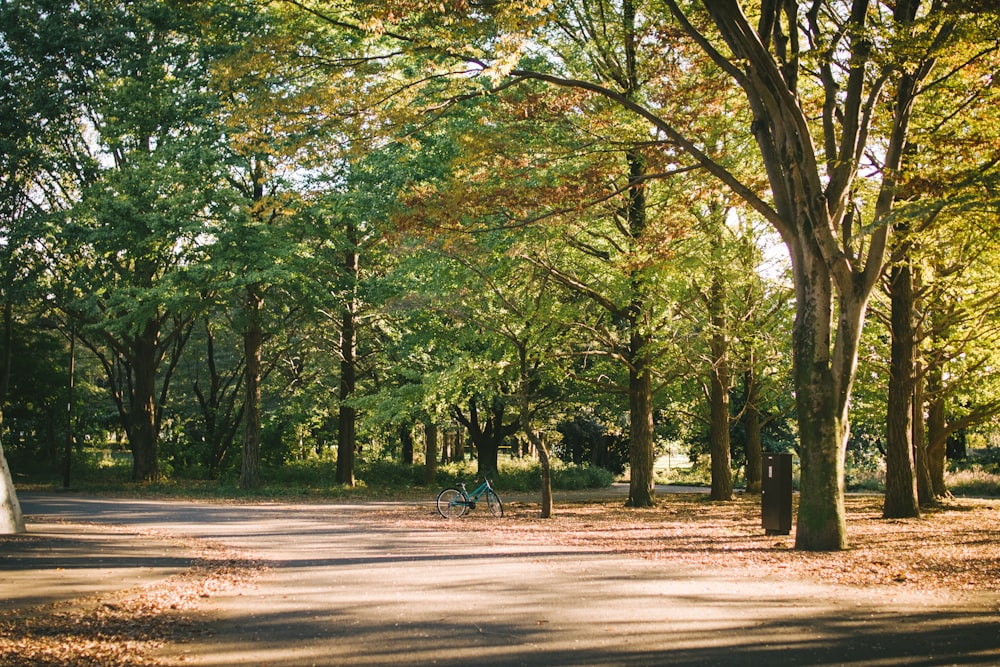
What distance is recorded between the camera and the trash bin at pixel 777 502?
14.8m

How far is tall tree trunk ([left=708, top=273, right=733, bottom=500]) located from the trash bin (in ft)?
23.1

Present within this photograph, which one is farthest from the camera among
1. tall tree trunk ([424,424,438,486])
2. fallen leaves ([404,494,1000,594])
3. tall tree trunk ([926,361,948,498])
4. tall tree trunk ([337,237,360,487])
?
tall tree trunk ([424,424,438,486])

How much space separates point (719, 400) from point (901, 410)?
6350 millimetres

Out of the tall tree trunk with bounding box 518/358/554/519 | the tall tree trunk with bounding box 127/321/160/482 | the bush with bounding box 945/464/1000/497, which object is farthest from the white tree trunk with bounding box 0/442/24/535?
the bush with bounding box 945/464/1000/497

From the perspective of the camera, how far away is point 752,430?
2714cm

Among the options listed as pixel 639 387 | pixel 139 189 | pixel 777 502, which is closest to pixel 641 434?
pixel 639 387

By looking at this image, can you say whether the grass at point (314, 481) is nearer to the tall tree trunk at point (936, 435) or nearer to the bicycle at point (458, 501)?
the bicycle at point (458, 501)

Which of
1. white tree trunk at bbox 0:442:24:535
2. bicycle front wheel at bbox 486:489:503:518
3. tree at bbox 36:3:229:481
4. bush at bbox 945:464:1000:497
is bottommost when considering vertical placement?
bush at bbox 945:464:1000:497

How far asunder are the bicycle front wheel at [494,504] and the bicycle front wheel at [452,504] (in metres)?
0.60

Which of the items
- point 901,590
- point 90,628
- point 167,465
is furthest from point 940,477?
point 167,465

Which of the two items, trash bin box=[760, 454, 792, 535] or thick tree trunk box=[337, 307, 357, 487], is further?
thick tree trunk box=[337, 307, 357, 487]

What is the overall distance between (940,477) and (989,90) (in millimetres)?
14347

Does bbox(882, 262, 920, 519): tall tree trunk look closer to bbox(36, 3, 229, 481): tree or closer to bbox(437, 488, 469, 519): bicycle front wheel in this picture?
bbox(437, 488, 469, 519): bicycle front wheel

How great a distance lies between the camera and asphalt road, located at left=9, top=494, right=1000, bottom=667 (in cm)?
617
